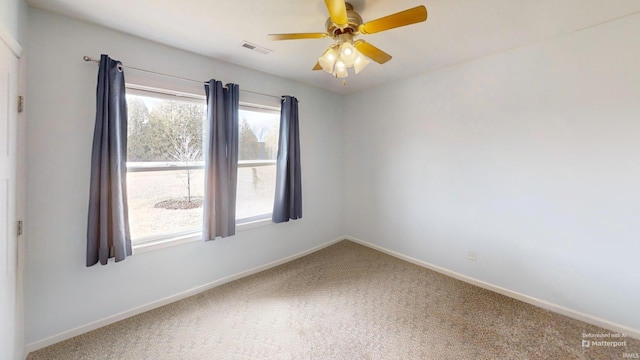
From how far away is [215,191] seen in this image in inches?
101

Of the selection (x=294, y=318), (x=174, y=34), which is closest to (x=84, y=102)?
(x=174, y=34)

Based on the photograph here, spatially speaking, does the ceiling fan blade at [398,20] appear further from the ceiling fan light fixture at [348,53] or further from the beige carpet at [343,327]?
the beige carpet at [343,327]

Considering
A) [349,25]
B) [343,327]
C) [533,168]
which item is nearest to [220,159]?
[349,25]

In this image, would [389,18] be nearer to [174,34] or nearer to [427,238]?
[174,34]

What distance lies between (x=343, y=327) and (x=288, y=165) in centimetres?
198

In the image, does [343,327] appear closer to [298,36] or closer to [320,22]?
[298,36]

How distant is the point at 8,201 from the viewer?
1477mm

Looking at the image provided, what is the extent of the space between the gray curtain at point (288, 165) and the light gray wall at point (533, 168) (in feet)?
4.54

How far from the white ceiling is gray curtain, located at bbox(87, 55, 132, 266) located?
0.42m

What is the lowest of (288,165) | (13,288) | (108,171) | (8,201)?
(13,288)

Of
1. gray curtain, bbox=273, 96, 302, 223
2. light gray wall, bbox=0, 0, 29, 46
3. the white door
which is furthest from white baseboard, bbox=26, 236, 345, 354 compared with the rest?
light gray wall, bbox=0, 0, 29, 46

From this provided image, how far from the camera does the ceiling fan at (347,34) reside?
56.0 inches

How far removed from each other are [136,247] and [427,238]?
3299 mm

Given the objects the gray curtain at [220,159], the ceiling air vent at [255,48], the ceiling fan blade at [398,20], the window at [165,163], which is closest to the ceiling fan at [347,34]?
the ceiling fan blade at [398,20]
